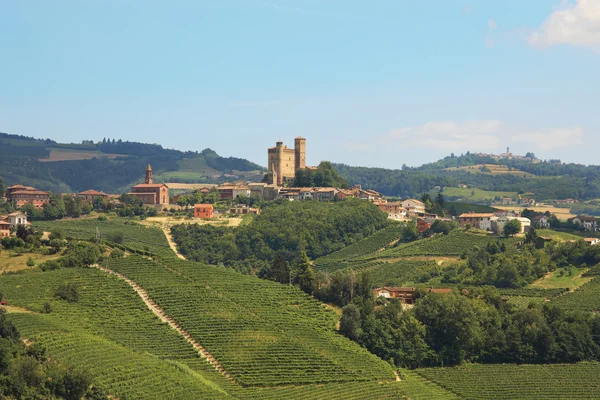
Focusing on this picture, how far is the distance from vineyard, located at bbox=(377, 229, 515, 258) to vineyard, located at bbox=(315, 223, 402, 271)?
111 inches

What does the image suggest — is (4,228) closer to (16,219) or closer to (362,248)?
(16,219)

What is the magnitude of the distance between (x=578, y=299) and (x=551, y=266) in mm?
12160

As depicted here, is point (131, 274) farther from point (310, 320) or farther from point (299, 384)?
point (299, 384)

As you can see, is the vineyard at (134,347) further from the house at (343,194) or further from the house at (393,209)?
the house at (343,194)

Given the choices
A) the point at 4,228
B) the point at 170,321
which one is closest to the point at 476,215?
the point at 4,228

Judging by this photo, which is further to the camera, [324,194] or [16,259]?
[324,194]

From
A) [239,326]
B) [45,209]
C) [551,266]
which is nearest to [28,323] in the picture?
[239,326]

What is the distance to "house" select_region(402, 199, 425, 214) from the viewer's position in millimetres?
129125

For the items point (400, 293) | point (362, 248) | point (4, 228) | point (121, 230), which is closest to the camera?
point (400, 293)

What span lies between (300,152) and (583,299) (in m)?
65.7

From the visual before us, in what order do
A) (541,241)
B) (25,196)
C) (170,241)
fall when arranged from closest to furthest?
(541,241) → (170,241) → (25,196)

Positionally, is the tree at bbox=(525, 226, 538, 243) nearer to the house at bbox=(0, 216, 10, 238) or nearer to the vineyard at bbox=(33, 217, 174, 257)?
the vineyard at bbox=(33, 217, 174, 257)

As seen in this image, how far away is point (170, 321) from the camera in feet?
208

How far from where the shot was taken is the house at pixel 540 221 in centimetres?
11612
